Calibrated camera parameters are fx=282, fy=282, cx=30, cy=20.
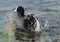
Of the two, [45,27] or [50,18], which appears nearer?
[45,27]

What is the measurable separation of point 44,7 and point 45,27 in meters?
2.40

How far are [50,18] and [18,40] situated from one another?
2581 mm

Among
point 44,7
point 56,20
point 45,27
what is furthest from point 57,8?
point 45,27

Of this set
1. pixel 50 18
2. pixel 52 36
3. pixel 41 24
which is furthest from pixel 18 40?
pixel 50 18

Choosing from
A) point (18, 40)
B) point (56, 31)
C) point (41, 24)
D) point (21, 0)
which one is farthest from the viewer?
point (21, 0)

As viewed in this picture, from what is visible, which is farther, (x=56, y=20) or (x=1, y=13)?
(x=1, y=13)

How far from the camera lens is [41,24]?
1009 centimetres

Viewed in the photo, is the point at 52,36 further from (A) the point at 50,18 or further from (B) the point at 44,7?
A: (B) the point at 44,7

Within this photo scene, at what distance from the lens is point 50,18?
10.7m

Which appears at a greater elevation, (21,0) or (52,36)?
(21,0)

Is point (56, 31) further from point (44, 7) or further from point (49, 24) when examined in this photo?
point (44, 7)

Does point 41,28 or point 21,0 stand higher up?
point 21,0

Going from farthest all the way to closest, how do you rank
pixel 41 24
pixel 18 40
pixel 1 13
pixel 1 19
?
pixel 1 13
pixel 1 19
pixel 41 24
pixel 18 40

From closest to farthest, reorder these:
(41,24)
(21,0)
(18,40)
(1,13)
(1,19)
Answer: (18,40)
(41,24)
(1,19)
(1,13)
(21,0)
